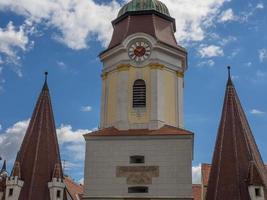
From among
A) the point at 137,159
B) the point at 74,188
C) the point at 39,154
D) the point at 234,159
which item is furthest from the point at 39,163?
the point at 74,188

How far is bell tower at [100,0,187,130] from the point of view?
37.1 metres

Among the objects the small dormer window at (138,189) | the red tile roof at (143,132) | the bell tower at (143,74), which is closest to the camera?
the small dormer window at (138,189)

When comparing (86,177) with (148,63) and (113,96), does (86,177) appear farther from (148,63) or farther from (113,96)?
(148,63)

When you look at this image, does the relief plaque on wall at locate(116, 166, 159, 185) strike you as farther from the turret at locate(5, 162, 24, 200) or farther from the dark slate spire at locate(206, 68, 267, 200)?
the turret at locate(5, 162, 24, 200)

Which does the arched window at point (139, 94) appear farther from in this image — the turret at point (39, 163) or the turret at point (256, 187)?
the turret at point (256, 187)

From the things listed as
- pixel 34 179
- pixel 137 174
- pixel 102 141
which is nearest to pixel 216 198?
pixel 137 174

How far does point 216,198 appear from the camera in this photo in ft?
113

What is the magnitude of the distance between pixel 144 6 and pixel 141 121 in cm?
919

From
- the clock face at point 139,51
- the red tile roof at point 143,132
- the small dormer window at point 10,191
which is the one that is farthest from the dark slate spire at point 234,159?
the small dormer window at point 10,191

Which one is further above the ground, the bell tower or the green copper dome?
the green copper dome

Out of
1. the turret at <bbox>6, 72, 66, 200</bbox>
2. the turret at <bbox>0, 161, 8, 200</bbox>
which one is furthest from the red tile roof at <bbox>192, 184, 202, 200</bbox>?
the turret at <bbox>0, 161, 8, 200</bbox>

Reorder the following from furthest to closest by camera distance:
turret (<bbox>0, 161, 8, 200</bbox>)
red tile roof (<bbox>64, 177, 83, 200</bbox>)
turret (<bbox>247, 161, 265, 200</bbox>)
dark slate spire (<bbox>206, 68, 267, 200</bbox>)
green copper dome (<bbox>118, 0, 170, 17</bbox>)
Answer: red tile roof (<bbox>64, 177, 83, 200</bbox>), green copper dome (<bbox>118, 0, 170, 17</bbox>), turret (<bbox>0, 161, 8, 200</bbox>), dark slate spire (<bbox>206, 68, 267, 200</bbox>), turret (<bbox>247, 161, 265, 200</bbox>)

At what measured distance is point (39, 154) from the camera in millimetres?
38844

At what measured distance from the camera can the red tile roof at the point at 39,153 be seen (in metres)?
37.4
